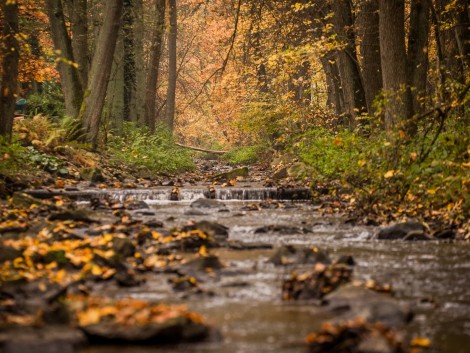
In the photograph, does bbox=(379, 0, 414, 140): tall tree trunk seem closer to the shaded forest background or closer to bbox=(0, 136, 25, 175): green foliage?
the shaded forest background

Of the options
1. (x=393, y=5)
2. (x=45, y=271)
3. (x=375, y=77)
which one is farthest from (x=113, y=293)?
(x=375, y=77)

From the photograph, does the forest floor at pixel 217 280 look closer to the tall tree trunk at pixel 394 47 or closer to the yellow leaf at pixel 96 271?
the yellow leaf at pixel 96 271

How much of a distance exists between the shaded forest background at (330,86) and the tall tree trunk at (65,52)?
0.03 meters

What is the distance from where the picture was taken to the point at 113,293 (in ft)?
17.1

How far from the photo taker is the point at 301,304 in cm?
497

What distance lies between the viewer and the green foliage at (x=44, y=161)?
1627 cm

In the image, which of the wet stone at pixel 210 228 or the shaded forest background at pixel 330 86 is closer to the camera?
the wet stone at pixel 210 228

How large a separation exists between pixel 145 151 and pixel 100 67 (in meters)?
4.25

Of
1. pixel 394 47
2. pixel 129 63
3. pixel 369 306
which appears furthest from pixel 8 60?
pixel 129 63

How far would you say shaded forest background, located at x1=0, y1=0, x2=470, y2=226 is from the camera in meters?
9.96

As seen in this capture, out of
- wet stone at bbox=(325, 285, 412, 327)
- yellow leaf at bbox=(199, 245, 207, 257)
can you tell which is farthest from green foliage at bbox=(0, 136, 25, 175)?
wet stone at bbox=(325, 285, 412, 327)

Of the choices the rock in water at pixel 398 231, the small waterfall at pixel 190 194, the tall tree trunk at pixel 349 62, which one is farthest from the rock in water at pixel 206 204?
the tall tree trunk at pixel 349 62

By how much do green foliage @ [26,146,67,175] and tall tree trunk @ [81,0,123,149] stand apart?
3.25 meters

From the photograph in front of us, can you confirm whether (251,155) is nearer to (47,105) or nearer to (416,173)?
(47,105)
